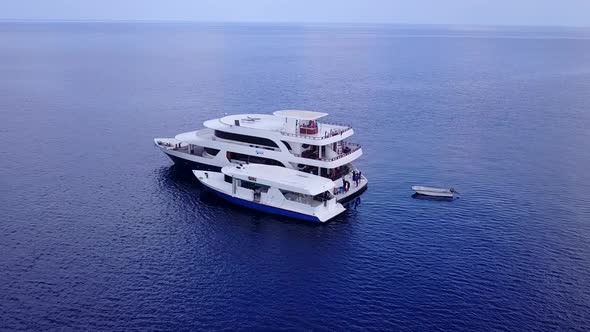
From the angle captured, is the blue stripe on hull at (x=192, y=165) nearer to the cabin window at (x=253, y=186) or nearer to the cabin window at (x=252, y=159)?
the cabin window at (x=252, y=159)

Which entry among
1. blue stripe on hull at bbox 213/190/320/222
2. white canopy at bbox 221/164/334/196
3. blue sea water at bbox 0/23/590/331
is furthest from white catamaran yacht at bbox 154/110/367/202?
blue stripe on hull at bbox 213/190/320/222

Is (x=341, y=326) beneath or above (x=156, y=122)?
beneath

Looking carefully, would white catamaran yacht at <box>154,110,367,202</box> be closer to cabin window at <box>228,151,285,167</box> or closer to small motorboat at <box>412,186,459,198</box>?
cabin window at <box>228,151,285,167</box>

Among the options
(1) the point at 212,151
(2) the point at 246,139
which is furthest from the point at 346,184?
(1) the point at 212,151

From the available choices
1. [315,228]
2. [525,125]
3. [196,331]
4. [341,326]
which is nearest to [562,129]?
[525,125]

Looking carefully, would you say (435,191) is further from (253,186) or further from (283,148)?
(253,186)

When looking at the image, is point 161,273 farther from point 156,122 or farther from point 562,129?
point 562,129

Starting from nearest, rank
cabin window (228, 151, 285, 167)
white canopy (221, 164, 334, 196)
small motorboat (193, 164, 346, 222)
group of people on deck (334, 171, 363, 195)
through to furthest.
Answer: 1. small motorboat (193, 164, 346, 222)
2. white canopy (221, 164, 334, 196)
3. group of people on deck (334, 171, 363, 195)
4. cabin window (228, 151, 285, 167)
